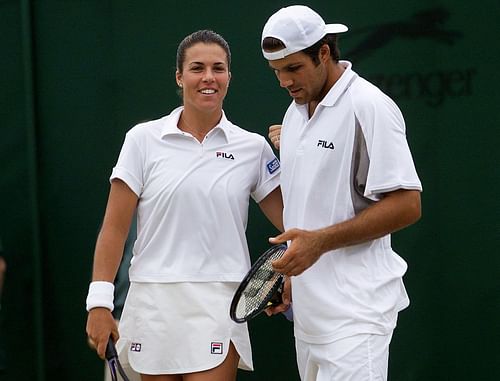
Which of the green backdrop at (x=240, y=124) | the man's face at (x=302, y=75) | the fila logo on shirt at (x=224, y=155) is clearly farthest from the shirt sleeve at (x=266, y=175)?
the green backdrop at (x=240, y=124)

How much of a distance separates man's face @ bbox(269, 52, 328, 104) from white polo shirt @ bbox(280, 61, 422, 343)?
6 centimetres

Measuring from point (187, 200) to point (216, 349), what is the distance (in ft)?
1.75

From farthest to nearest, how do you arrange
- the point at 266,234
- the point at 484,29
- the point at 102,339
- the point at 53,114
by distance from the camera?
the point at 53,114 < the point at 266,234 < the point at 484,29 < the point at 102,339

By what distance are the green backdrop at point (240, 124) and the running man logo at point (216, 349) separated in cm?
122

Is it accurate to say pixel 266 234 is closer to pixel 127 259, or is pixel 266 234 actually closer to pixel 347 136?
pixel 127 259

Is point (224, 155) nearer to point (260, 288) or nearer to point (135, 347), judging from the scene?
point (260, 288)

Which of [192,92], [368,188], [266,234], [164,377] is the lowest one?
[164,377]

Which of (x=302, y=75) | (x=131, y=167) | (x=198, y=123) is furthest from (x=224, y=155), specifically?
(x=302, y=75)

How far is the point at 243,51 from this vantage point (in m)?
4.99

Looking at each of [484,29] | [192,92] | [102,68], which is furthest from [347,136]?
[102,68]

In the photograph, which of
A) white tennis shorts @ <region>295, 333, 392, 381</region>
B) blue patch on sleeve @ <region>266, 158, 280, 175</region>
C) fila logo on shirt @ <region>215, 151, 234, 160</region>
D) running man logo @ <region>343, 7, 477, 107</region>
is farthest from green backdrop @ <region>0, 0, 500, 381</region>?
white tennis shorts @ <region>295, 333, 392, 381</region>

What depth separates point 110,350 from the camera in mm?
3732

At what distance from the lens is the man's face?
139 inches

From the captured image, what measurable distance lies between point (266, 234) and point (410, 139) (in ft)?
2.59
